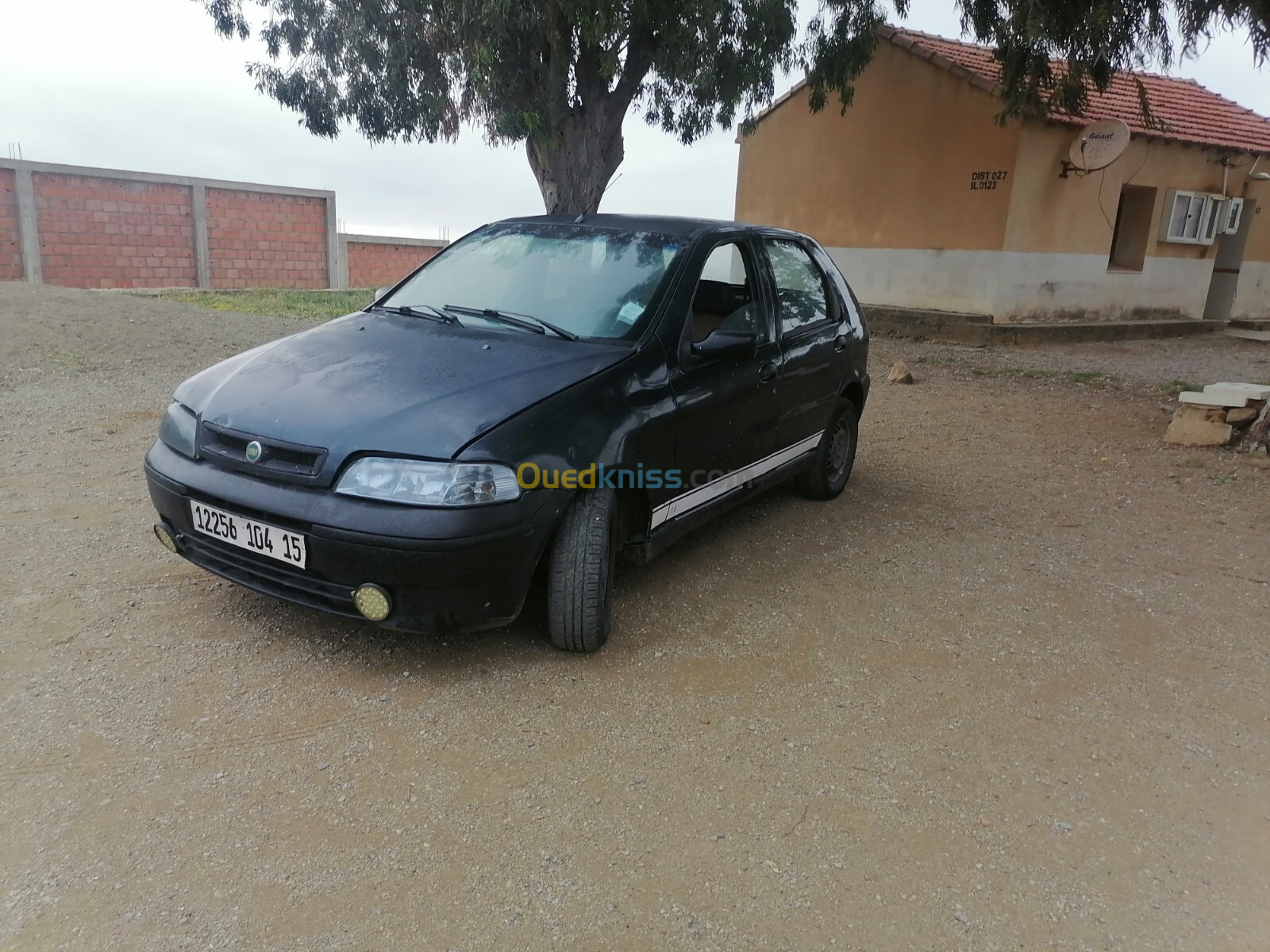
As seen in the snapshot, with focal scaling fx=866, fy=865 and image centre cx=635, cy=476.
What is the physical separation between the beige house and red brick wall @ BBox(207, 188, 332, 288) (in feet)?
36.7

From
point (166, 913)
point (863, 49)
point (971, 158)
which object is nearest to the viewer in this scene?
Result: point (166, 913)

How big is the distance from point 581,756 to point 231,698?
3.87ft

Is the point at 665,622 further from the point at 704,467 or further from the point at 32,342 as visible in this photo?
the point at 32,342

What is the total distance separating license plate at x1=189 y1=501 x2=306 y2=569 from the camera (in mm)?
2807

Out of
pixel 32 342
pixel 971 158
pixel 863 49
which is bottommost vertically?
pixel 32 342

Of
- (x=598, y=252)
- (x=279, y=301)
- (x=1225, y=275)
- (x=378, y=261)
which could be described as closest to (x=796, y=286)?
(x=598, y=252)

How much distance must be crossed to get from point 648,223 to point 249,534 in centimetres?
231

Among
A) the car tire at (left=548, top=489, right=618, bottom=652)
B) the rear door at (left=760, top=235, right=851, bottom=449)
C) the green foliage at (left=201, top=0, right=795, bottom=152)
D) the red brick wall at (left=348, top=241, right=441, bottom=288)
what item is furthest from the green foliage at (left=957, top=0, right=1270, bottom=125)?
the red brick wall at (left=348, top=241, right=441, bottom=288)

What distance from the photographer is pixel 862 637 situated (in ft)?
11.6

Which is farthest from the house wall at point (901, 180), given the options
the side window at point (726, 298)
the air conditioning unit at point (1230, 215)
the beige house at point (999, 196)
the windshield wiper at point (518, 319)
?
the windshield wiper at point (518, 319)

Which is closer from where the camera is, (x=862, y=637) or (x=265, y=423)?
(x=265, y=423)

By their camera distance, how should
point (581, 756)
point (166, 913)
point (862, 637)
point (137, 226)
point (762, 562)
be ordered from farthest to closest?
1. point (137, 226)
2. point (762, 562)
3. point (862, 637)
4. point (581, 756)
5. point (166, 913)

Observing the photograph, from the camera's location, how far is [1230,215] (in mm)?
15031

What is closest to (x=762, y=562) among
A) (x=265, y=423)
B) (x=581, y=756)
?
(x=581, y=756)
